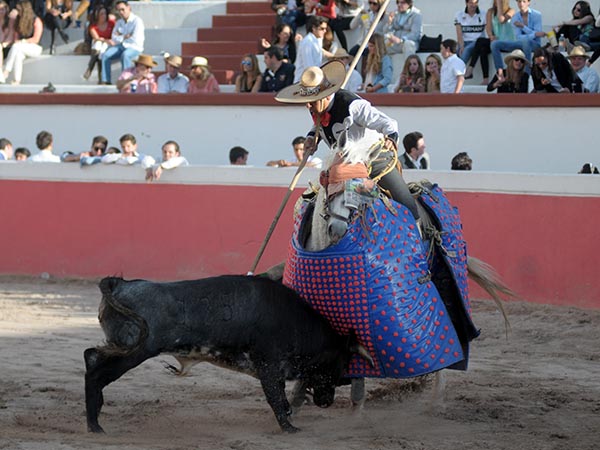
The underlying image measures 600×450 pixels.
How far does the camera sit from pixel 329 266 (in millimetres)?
5180

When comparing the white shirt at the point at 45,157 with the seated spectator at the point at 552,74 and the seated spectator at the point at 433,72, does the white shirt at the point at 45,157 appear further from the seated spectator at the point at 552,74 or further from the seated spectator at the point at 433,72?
the seated spectator at the point at 552,74

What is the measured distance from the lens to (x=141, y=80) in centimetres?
1235

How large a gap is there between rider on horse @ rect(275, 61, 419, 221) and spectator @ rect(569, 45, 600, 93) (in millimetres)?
4995

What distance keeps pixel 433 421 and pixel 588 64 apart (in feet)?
18.9

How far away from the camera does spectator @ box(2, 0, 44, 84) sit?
13859mm

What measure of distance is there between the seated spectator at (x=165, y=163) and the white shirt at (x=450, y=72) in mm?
2473

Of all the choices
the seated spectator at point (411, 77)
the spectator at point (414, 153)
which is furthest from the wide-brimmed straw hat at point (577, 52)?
the spectator at point (414, 153)

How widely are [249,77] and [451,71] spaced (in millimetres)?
2164

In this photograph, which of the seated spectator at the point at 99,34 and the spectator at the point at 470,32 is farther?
the seated spectator at the point at 99,34

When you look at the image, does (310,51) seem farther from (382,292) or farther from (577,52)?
(382,292)

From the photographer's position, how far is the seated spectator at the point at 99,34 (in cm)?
1347

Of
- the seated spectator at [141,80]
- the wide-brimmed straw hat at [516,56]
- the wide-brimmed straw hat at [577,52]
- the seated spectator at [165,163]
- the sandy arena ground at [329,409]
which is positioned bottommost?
the sandy arena ground at [329,409]

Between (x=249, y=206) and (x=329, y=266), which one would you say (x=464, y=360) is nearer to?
(x=329, y=266)

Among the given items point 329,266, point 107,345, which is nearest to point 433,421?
point 329,266
